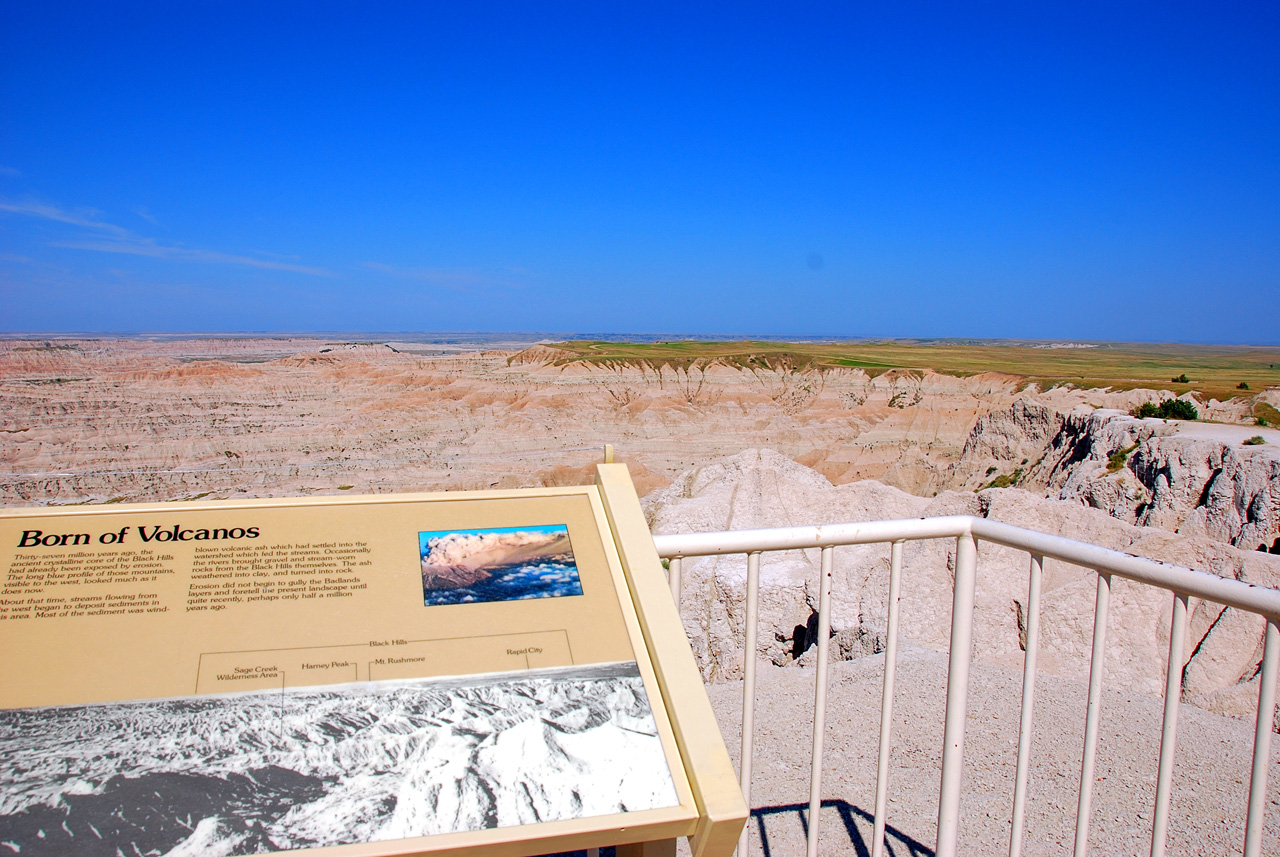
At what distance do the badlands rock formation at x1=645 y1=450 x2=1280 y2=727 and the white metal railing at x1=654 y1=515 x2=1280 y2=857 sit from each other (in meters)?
3.76

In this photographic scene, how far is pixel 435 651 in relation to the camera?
1.66m

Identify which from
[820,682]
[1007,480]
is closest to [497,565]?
[820,682]

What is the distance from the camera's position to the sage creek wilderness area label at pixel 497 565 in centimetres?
181

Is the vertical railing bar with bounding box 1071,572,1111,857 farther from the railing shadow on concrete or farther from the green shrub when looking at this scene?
the green shrub

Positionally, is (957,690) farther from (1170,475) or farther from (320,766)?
(1170,475)

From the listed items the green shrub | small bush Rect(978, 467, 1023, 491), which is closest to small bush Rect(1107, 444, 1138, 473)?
small bush Rect(978, 467, 1023, 491)

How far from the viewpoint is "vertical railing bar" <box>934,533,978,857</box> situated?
2410mm

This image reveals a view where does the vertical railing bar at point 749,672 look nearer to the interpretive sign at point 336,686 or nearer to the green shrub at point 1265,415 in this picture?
the interpretive sign at point 336,686

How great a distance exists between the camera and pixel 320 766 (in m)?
1.43

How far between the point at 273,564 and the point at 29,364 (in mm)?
47418

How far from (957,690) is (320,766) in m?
1.92

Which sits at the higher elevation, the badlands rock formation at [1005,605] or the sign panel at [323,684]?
the sign panel at [323,684]

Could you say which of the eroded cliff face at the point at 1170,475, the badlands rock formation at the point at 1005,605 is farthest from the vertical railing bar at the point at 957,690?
the eroded cliff face at the point at 1170,475

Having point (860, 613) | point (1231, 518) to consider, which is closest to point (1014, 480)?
point (1231, 518)
